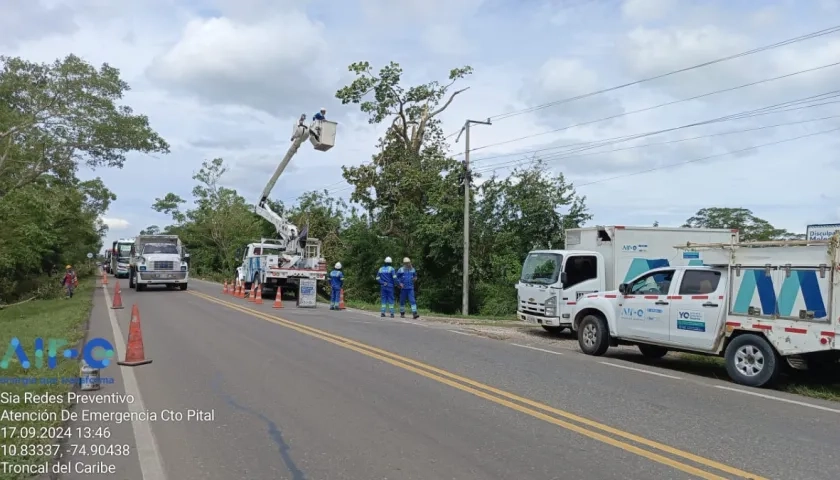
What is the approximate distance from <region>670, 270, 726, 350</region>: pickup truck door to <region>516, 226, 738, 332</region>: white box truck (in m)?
4.22

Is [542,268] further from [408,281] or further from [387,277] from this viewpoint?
[387,277]

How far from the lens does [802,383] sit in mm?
9398

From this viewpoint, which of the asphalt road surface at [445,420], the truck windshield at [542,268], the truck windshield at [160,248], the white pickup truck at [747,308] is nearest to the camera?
the asphalt road surface at [445,420]

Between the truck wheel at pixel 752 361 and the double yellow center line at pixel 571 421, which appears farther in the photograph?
the truck wheel at pixel 752 361

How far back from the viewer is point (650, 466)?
512 centimetres

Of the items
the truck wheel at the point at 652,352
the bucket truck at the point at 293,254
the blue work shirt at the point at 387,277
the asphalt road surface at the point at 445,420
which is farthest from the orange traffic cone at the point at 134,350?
the bucket truck at the point at 293,254

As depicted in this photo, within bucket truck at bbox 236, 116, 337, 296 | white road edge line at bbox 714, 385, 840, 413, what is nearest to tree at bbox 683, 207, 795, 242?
bucket truck at bbox 236, 116, 337, 296

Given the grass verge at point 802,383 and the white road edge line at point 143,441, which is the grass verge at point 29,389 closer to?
the white road edge line at point 143,441

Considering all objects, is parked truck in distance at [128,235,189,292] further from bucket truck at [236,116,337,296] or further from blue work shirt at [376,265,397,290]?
blue work shirt at [376,265,397,290]

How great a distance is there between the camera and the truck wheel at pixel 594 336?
11.6 metres

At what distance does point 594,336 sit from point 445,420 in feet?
20.1

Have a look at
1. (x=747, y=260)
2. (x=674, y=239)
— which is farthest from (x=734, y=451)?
(x=674, y=239)

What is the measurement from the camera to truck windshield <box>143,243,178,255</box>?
29.8 meters

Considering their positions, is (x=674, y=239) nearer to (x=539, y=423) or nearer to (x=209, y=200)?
(x=539, y=423)
